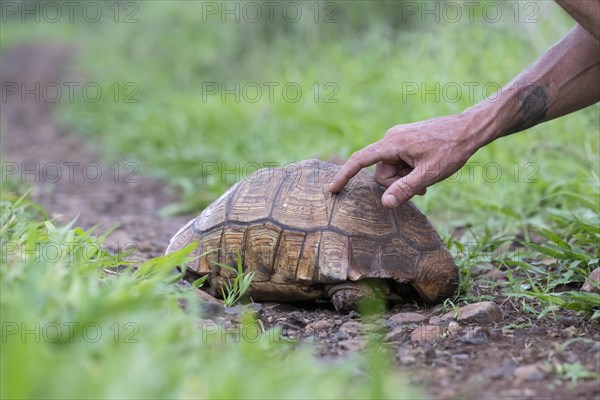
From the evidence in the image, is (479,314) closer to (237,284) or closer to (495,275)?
(495,275)

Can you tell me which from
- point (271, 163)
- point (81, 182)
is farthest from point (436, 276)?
point (81, 182)

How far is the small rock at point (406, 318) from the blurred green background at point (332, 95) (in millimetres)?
1564

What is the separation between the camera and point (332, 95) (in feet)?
25.6

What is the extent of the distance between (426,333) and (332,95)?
17.1 feet

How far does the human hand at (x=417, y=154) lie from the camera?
10.2 feet

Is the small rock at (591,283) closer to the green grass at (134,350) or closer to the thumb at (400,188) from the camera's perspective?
the thumb at (400,188)

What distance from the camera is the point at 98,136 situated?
952cm

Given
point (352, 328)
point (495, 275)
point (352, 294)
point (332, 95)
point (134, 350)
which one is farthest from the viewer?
point (332, 95)

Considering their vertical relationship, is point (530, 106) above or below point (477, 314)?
above

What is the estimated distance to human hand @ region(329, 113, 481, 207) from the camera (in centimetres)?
312

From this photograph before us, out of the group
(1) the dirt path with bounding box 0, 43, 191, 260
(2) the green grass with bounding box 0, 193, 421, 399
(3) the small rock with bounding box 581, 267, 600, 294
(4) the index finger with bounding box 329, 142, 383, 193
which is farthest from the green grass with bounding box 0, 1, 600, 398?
(4) the index finger with bounding box 329, 142, 383, 193

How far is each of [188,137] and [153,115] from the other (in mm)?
1246

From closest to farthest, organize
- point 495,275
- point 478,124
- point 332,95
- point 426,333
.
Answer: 1. point 426,333
2. point 478,124
3. point 495,275
4. point 332,95

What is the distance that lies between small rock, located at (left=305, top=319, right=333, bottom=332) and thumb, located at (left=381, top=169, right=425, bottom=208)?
0.50 m
